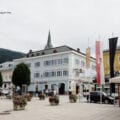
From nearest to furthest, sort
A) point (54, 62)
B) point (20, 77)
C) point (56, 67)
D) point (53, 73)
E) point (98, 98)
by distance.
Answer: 1. point (98, 98)
2. point (20, 77)
3. point (56, 67)
4. point (53, 73)
5. point (54, 62)

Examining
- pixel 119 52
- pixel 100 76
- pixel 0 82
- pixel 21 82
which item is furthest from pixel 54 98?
pixel 0 82

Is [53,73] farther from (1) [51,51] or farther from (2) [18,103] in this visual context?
(2) [18,103]

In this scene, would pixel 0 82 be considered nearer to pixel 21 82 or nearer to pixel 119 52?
pixel 21 82

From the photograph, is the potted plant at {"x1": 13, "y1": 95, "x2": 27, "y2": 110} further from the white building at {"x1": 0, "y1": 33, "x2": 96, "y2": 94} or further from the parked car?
the white building at {"x1": 0, "y1": 33, "x2": 96, "y2": 94}

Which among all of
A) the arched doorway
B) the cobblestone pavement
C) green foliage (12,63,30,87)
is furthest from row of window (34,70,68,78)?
the cobblestone pavement

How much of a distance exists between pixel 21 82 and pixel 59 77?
81.6 ft

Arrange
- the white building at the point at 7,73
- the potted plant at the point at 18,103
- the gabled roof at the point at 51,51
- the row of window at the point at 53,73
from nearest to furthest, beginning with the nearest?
the potted plant at the point at 18,103
the row of window at the point at 53,73
the gabled roof at the point at 51,51
the white building at the point at 7,73

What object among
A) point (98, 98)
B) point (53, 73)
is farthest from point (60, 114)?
point (53, 73)

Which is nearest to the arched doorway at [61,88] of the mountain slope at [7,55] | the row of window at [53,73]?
the row of window at [53,73]

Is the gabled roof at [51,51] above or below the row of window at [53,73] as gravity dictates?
above

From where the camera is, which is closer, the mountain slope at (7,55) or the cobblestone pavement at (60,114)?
the cobblestone pavement at (60,114)

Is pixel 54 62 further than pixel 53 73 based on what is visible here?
Yes

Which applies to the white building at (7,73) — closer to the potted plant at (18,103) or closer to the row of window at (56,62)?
the row of window at (56,62)

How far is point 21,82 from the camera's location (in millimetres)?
57688
